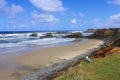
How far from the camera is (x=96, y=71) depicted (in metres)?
13.3

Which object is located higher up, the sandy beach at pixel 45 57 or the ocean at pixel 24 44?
the sandy beach at pixel 45 57

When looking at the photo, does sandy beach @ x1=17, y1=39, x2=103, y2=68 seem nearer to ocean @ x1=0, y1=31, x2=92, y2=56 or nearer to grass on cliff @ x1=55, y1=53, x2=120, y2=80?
ocean @ x1=0, y1=31, x2=92, y2=56

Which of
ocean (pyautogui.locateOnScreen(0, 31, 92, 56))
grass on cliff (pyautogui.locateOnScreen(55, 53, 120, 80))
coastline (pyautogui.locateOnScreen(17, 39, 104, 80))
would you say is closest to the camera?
grass on cliff (pyautogui.locateOnScreen(55, 53, 120, 80))

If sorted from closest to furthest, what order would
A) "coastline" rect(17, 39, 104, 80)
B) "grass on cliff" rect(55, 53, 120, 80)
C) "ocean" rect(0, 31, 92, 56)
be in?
"grass on cliff" rect(55, 53, 120, 80), "coastline" rect(17, 39, 104, 80), "ocean" rect(0, 31, 92, 56)

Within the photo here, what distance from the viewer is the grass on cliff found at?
12172 millimetres

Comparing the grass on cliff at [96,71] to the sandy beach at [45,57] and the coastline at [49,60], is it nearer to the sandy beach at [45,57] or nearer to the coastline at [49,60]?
the coastline at [49,60]

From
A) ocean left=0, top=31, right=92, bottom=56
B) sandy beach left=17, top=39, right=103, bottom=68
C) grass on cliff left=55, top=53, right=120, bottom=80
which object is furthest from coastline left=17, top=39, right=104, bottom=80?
ocean left=0, top=31, right=92, bottom=56

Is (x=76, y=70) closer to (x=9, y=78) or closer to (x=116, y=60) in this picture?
(x=116, y=60)

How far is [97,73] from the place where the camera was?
13.0 meters

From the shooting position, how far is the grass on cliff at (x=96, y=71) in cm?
1217

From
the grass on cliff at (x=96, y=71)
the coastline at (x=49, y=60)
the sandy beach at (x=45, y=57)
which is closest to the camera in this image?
the grass on cliff at (x=96, y=71)

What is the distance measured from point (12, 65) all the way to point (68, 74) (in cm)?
840

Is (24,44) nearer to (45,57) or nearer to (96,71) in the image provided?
(45,57)

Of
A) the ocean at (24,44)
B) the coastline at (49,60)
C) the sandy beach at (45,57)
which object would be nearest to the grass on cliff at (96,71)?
the coastline at (49,60)
